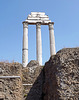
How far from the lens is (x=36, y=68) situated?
7.40m

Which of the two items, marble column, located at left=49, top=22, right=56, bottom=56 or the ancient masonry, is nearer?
the ancient masonry

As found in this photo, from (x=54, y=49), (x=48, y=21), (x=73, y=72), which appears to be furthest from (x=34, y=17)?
(x=73, y=72)

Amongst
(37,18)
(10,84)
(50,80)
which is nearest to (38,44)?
(37,18)

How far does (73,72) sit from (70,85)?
0.45 meters

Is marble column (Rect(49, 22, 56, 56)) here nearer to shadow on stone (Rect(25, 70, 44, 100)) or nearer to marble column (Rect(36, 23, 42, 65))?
marble column (Rect(36, 23, 42, 65))

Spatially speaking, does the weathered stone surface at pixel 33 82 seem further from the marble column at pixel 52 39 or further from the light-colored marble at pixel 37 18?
the light-colored marble at pixel 37 18

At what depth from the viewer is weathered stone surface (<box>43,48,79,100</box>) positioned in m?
4.40

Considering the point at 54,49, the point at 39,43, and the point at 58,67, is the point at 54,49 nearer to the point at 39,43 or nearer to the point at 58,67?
the point at 39,43

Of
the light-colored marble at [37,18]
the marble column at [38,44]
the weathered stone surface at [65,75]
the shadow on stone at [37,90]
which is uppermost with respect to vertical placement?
the light-colored marble at [37,18]

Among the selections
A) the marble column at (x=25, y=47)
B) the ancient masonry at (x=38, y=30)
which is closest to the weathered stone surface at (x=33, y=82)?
the marble column at (x=25, y=47)

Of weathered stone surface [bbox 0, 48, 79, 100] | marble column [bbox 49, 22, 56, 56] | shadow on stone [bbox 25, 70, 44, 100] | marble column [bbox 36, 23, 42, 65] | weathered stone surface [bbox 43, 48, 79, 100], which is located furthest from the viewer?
marble column [bbox 49, 22, 56, 56]

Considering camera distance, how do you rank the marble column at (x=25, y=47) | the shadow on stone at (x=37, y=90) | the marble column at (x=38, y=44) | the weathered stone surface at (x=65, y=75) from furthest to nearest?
the marble column at (x=38, y=44) → the marble column at (x=25, y=47) → the shadow on stone at (x=37, y=90) → the weathered stone surface at (x=65, y=75)

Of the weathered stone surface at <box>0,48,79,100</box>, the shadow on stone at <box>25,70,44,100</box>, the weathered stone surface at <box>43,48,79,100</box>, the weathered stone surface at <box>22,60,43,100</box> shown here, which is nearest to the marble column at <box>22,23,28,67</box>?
the weathered stone surface at <box>22,60,43,100</box>

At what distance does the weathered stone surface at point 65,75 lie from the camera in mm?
4402
